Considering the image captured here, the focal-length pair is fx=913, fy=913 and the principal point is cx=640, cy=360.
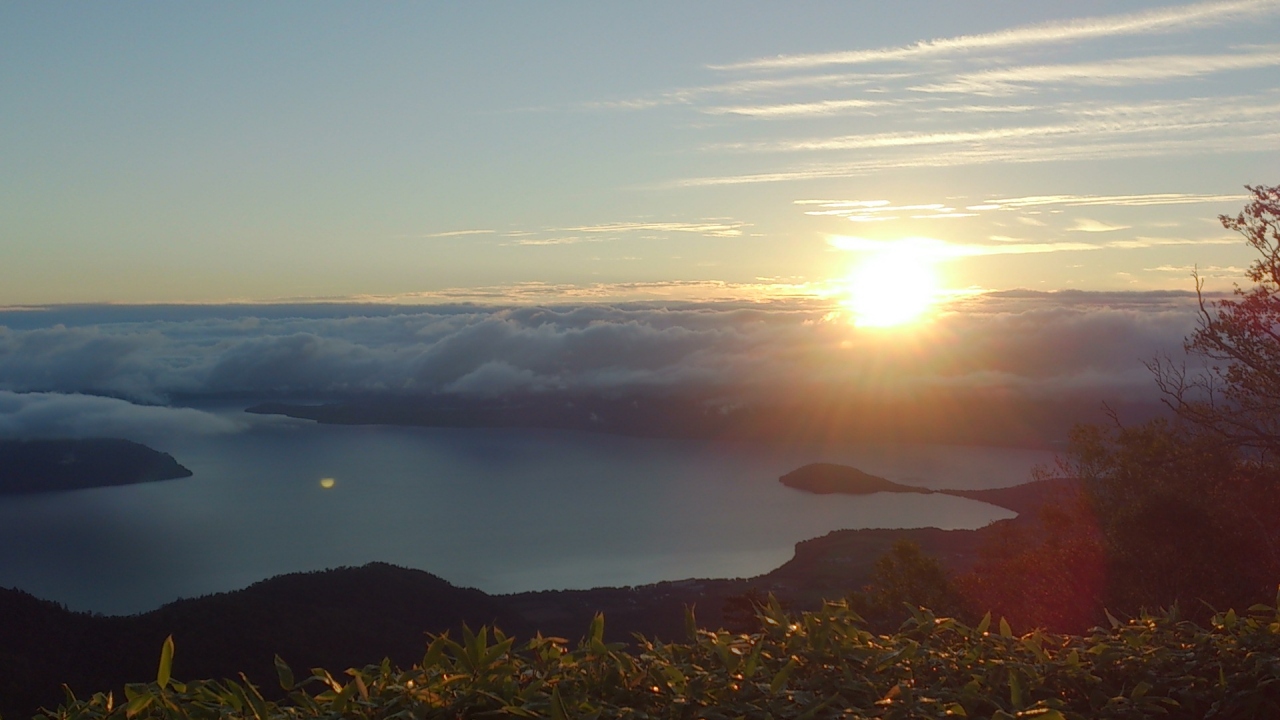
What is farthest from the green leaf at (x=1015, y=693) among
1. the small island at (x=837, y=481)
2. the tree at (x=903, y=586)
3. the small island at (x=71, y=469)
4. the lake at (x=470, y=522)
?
the small island at (x=71, y=469)

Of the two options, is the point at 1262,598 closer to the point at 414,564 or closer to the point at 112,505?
the point at 414,564

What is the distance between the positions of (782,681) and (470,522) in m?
149

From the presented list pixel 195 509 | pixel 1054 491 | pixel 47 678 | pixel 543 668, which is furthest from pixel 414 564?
pixel 543 668

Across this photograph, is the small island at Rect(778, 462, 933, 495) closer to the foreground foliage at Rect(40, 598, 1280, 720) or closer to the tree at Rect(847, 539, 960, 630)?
the tree at Rect(847, 539, 960, 630)

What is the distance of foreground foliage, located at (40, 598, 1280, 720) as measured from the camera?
320 cm

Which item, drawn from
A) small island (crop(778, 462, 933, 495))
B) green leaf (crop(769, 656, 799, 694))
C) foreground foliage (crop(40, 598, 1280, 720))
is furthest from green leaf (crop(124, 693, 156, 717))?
small island (crop(778, 462, 933, 495))

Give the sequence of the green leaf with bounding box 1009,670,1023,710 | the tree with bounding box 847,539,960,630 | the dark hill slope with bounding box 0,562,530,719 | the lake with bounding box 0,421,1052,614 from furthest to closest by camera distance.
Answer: the lake with bounding box 0,421,1052,614 → the dark hill slope with bounding box 0,562,530,719 → the tree with bounding box 847,539,960,630 → the green leaf with bounding box 1009,670,1023,710

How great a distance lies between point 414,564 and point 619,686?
12141 cm

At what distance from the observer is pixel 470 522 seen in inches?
5807

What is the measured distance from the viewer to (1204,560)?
14766 mm

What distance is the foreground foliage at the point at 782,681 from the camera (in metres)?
3.20

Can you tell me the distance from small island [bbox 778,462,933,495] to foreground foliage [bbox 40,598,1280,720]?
15163cm

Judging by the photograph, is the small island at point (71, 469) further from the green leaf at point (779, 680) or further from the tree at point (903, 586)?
the green leaf at point (779, 680)

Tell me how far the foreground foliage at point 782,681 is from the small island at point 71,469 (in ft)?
684
